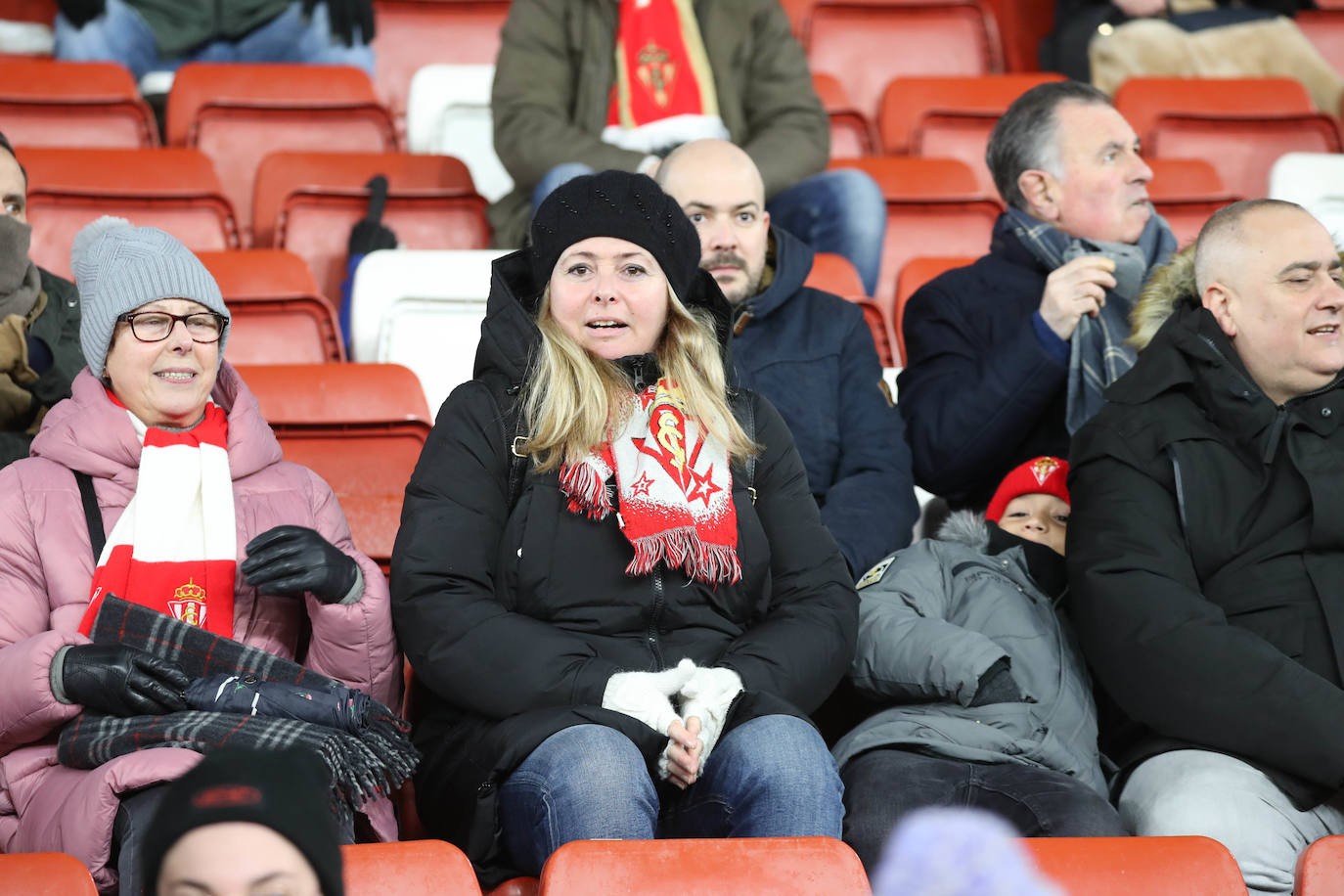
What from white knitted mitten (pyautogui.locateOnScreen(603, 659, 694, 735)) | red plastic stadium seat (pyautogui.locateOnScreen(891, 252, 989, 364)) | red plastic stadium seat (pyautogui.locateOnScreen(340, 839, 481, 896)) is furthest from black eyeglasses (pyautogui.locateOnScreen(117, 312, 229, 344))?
red plastic stadium seat (pyautogui.locateOnScreen(891, 252, 989, 364))

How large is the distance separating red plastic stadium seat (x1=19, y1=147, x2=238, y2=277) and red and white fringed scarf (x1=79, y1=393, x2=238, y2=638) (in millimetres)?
1673

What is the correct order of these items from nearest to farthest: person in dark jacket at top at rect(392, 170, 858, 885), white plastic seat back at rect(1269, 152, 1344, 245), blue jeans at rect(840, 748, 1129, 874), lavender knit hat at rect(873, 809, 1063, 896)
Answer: lavender knit hat at rect(873, 809, 1063, 896)
person in dark jacket at top at rect(392, 170, 858, 885)
blue jeans at rect(840, 748, 1129, 874)
white plastic seat back at rect(1269, 152, 1344, 245)

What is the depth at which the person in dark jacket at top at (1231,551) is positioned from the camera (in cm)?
226

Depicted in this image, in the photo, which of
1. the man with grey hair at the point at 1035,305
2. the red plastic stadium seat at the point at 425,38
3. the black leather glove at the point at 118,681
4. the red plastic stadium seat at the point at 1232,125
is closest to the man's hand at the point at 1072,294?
the man with grey hair at the point at 1035,305

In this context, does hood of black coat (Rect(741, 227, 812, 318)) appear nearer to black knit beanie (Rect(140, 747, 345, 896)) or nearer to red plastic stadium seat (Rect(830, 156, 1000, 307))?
red plastic stadium seat (Rect(830, 156, 1000, 307))

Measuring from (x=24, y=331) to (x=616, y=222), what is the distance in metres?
1.10

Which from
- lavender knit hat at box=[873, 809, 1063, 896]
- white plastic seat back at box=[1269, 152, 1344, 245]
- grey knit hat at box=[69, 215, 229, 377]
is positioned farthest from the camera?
white plastic seat back at box=[1269, 152, 1344, 245]

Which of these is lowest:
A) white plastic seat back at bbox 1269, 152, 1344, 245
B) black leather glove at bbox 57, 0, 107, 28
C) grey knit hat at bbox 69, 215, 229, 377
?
white plastic seat back at bbox 1269, 152, 1344, 245

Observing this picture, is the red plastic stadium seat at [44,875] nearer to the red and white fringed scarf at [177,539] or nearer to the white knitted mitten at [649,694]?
the red and white fringed scarf at [177,539]

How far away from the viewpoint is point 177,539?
2.27m

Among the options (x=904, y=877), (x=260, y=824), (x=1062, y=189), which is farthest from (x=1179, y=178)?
(x=904, y=877)

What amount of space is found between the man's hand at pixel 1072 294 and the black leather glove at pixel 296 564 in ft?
4.99

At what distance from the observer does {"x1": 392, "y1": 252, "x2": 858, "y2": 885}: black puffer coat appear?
2.15 m

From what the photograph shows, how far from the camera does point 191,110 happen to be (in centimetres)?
448
